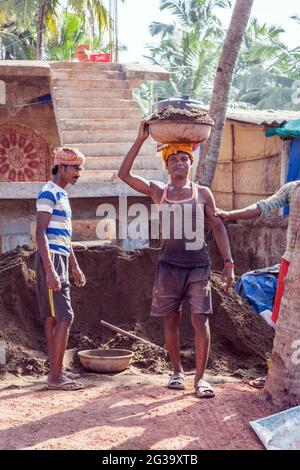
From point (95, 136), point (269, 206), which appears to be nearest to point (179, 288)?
point (269, 206)

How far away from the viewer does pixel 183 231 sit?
5109 millimetres

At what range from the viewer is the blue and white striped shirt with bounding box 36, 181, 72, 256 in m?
5.16

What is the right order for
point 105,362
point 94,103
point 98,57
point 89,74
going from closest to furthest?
point 105,362
point 94,103
point 89,74
point 98,57

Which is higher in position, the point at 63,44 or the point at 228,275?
the point at 63,44

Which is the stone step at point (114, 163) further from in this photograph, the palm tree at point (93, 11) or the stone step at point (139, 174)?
the palm tree at point (93, 11)

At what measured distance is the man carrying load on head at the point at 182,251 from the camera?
16.7ft

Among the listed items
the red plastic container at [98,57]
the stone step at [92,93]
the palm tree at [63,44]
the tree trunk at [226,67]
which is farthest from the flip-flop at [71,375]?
Result: the palm tree at [63,44]

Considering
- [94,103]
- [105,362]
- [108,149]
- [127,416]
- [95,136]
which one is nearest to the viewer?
[127,416]

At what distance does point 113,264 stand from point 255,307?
166 cm

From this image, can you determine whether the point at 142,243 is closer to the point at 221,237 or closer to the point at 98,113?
the point at 98,113

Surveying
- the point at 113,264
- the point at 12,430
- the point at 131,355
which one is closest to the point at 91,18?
the point at 113,264

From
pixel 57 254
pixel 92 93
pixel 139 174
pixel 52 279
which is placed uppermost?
pixel 92 93

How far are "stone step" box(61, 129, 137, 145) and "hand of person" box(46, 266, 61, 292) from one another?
5.56 meters

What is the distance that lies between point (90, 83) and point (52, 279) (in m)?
7.63
